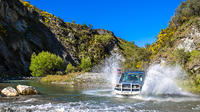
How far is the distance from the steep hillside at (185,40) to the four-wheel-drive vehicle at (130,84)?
10.4 m

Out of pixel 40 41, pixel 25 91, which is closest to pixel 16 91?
pixel 25 91

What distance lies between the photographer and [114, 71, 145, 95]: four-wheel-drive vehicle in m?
18.4

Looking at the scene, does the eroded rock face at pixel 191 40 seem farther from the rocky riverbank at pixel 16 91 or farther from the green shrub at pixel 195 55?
the rocky riverbank at pixel 16 91

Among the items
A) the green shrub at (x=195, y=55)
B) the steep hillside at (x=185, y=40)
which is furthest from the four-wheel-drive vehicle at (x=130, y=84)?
the green shrub at (x=195, y=55)

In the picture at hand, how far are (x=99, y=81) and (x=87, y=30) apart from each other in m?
120

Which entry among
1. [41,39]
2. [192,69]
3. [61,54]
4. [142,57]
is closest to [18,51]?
[41,39]

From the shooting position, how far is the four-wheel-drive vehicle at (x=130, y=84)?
1839cm

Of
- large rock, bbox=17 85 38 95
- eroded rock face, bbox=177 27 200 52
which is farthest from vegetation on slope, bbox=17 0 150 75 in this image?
large rock, bbox=17 85 38 95

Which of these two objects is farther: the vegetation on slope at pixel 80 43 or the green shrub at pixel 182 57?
the vegetation on slope at pixel 80 43

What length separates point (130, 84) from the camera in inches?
729

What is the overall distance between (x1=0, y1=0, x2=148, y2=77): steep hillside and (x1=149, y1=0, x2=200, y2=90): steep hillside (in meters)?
22.1

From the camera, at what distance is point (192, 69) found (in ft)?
97.2

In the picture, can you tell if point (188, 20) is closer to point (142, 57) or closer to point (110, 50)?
point (142, 57)

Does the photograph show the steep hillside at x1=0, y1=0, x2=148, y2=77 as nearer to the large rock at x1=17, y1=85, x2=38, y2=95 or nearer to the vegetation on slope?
the vegetation on slope
